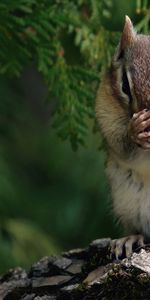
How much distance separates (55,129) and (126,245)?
62.9 inches

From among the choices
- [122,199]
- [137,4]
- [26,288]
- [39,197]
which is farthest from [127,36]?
[39,197]

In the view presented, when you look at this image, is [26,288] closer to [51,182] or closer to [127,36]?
[127,36]

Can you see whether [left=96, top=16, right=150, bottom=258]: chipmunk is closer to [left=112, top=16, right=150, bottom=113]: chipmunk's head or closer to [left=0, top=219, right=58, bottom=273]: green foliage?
[left=112, top=16, right=150, bottom=113]: chipmunk's head

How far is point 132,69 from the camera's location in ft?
16.4

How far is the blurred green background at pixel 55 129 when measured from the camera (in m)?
5.73

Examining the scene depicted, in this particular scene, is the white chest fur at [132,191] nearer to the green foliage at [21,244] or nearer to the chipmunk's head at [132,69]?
the chipmunk's head at [132,69]

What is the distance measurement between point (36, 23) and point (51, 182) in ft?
7.80

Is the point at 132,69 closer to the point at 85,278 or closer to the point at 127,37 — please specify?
the point at 127,37

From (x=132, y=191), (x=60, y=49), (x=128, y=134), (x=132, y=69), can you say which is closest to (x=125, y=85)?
(x=132, y=69)

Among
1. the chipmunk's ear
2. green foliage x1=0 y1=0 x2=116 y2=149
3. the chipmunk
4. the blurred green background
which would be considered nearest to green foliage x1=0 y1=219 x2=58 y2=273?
the blurred green background

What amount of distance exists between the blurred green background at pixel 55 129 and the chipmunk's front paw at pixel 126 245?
A: 69cm

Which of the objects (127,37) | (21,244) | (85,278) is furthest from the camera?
(21,244)

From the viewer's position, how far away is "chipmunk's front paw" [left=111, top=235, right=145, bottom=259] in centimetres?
487

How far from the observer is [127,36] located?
17.8 feet
